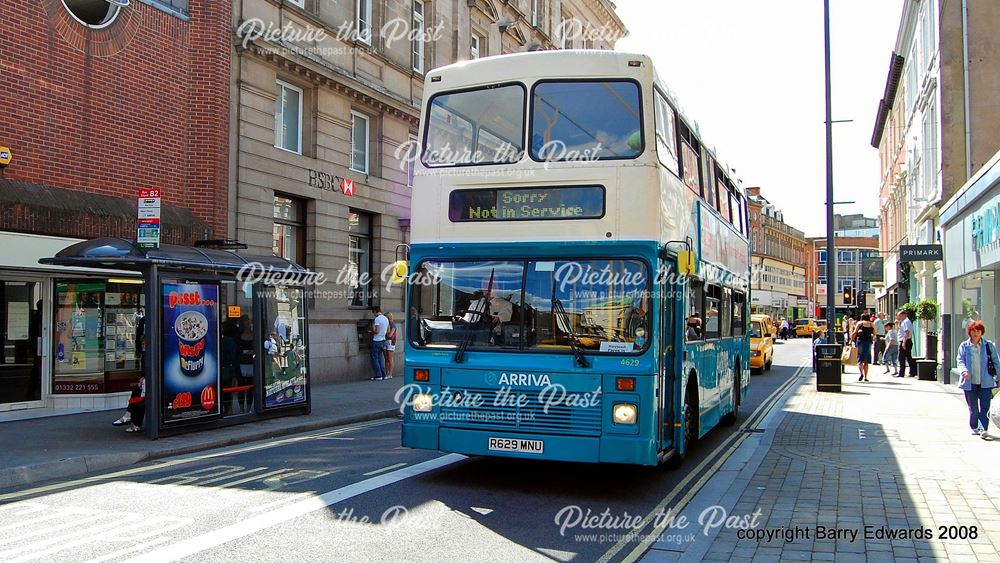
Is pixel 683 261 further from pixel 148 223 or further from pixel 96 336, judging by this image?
pixel 96 336

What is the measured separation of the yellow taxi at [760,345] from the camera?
27.4 m

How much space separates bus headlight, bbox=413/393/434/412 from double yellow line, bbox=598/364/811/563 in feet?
7.43

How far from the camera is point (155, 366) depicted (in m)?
11.0

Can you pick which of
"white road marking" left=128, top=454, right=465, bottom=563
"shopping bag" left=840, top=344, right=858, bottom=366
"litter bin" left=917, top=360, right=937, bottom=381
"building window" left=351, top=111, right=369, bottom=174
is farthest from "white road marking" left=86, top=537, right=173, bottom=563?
"shopping bag" left=840, top=344, right=858, bottom=366

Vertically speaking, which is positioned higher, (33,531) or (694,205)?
(694,205)

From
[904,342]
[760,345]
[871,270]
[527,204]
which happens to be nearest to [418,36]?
[760,345]

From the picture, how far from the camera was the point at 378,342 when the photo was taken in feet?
71.2

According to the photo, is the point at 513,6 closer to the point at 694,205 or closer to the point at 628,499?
the point at 694,205

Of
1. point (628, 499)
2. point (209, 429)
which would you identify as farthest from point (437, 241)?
point (209, 429)

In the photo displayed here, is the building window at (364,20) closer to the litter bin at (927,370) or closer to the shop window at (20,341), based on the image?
the shop window at (20,341)

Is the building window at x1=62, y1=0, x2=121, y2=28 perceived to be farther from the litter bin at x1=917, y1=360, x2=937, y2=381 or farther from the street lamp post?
the litter bin at x1=917, y1=360, x2=937, y2=381

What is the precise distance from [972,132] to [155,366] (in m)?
22.4

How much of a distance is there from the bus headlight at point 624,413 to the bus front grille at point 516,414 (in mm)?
148

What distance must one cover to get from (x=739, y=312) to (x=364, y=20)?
44.7ft
